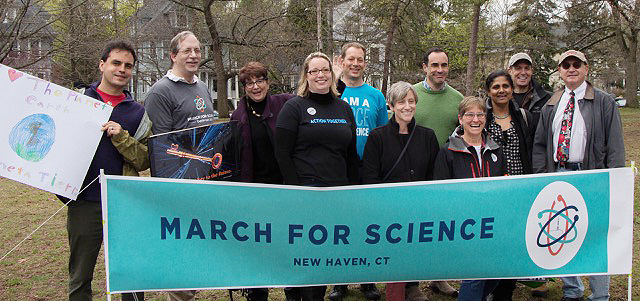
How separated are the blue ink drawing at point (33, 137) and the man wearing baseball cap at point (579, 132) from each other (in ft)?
12.9

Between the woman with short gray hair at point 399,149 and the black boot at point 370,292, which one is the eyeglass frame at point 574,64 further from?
the black boot at point 370,292

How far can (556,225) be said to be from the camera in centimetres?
407

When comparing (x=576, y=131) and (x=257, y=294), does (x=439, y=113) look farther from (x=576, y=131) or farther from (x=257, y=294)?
(x=257, y=294)

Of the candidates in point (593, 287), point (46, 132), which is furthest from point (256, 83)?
point (593, 287)

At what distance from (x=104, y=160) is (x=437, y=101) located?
9.69ft

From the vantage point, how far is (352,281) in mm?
4035

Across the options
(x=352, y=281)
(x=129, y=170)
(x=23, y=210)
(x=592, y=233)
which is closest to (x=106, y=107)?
(x=129, y=170)

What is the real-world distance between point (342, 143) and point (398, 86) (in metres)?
0.79

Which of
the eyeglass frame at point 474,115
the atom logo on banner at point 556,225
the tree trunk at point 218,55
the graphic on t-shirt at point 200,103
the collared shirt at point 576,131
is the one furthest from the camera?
the tree trunk at point 218,55

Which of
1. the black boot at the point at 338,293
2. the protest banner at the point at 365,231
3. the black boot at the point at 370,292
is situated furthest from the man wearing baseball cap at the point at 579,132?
the black boot at the point at 338,293

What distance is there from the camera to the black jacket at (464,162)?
429 cm

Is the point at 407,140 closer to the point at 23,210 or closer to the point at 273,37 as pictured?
the point at 23,210

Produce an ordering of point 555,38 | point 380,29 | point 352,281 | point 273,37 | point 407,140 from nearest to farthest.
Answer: point 352,281
point 407,140
point 273,37
point 380,29
point 555,38

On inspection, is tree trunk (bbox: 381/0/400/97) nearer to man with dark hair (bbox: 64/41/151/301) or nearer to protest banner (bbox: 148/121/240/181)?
protest banner (bbox: 148/121/240/181)
